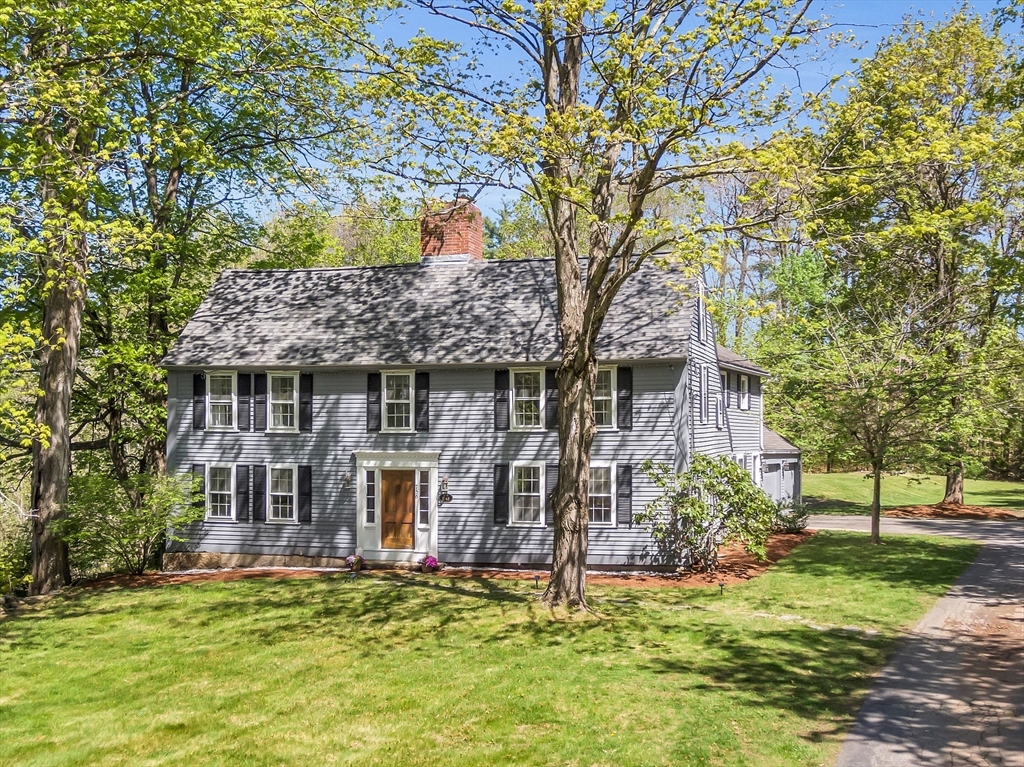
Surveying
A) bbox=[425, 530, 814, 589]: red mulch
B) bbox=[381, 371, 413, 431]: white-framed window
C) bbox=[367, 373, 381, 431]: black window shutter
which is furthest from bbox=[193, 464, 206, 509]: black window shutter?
bbox=[425, 530, 814, 589]: red mulch

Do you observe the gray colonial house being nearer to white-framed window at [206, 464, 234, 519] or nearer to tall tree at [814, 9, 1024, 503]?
white-framed window at [206, 464, 234, 519]

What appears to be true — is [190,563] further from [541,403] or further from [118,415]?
[541,403]

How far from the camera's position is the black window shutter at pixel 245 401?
2050 cm

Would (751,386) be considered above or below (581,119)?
below

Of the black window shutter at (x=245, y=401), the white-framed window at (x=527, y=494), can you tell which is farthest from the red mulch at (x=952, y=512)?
the black window shutter at (x=245, y=401)

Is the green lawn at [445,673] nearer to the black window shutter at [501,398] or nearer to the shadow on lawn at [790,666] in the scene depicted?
the shadow on lawn at [790,666]

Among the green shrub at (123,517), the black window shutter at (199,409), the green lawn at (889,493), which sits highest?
the black window shutter at (199,409)

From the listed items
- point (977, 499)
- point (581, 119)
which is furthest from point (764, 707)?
point (977, 499)

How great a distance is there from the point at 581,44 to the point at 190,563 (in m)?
15.6

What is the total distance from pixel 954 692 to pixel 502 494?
1101 cm

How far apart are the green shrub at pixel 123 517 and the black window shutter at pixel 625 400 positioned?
35.3 ft

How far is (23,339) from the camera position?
11688 millimetres

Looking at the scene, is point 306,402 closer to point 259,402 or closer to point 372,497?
point 259,402

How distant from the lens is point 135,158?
517 inches
